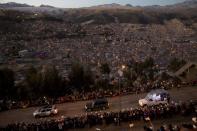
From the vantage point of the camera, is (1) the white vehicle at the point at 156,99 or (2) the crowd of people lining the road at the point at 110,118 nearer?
(2) the crowd of people lining the road at the point at 110,118

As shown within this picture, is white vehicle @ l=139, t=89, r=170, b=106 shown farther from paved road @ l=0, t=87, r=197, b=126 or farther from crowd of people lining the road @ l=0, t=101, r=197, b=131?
crowd of people lining the road @ l=0, t=101, r=197, b=131

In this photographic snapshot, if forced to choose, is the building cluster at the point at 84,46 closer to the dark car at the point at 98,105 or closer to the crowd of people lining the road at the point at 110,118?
the dark car at the point at 98,105

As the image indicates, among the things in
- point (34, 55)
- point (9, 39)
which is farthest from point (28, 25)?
point (34, 55)

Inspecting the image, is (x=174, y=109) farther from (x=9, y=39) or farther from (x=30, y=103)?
(x=9, y=39)

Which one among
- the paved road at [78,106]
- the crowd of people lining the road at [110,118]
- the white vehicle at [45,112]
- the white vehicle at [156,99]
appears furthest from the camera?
the paved road at [78,106]

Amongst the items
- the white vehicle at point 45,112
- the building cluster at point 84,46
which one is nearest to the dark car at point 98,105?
the white vehicle at point 45,112

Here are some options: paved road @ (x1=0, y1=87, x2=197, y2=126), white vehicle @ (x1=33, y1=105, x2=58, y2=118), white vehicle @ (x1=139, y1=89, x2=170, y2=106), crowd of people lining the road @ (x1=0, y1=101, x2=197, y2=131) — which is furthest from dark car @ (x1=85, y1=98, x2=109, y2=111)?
white vehicle @ (x1=139, y1=89, x2=170, y2=106)
